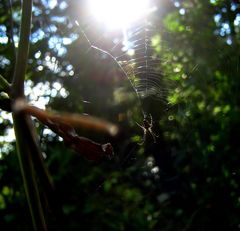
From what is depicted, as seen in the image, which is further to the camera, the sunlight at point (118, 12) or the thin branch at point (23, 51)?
the sunlight at point (118, 12)

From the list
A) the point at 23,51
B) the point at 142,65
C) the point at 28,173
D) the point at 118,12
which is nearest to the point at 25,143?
the point at 28,173

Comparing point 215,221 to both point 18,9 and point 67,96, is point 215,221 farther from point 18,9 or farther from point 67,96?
point 18,9

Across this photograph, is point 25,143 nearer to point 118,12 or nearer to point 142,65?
point 142,65

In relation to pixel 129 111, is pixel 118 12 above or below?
below

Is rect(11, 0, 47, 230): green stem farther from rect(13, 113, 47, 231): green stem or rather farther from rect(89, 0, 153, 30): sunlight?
rect(89, 0, 153, 30): sunlight

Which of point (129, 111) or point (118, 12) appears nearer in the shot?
point (118, 12)

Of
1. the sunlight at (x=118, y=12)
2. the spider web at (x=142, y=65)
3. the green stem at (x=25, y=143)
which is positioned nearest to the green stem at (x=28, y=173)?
the green stem at (x=25, y=143)

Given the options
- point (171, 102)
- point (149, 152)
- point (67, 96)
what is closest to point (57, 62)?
point (67, 96)

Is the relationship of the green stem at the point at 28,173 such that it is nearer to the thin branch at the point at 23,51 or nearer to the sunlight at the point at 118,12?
the thin branch at the point at 23,51
